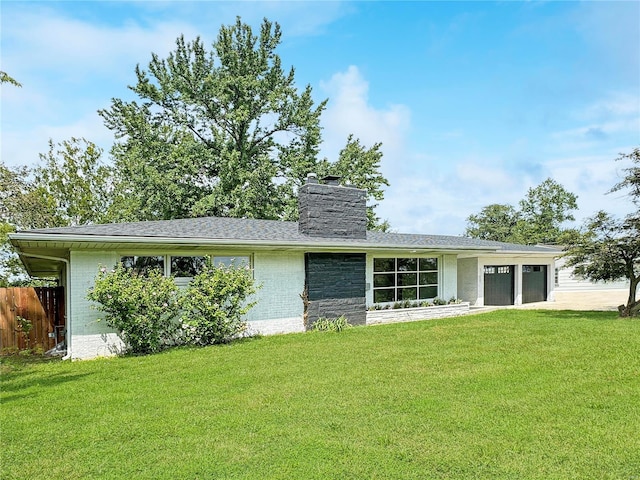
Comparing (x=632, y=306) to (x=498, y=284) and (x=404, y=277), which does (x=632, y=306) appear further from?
(x=404, y=277)

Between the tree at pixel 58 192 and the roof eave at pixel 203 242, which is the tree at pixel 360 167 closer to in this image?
the roof eave at pixel 203 242

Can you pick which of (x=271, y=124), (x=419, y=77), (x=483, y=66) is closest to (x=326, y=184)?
(x=419, y=77)

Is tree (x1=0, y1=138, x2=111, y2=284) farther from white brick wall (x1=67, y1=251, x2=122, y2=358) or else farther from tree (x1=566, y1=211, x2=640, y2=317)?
tree (x1=566, y1=211, x2=640, y2=317)

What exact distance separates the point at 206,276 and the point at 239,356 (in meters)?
2.44

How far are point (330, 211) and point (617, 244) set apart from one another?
9.01 meters

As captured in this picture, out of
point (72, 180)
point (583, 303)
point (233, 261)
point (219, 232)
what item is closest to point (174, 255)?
point (219, 232)

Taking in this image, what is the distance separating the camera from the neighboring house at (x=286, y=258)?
359 inches

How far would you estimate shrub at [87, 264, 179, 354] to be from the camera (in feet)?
28.4

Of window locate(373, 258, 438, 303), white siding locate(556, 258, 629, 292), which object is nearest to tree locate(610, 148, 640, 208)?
window locate(373, 258, 438, 303)

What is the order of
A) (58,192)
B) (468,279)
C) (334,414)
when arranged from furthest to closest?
1. (58,192)
2. (468,279)
3. (334,414)

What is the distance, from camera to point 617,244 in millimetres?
12883

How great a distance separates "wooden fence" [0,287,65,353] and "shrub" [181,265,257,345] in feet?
14.6

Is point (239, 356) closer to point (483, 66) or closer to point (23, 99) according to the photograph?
point (23, 99)

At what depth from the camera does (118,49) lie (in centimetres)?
1077
